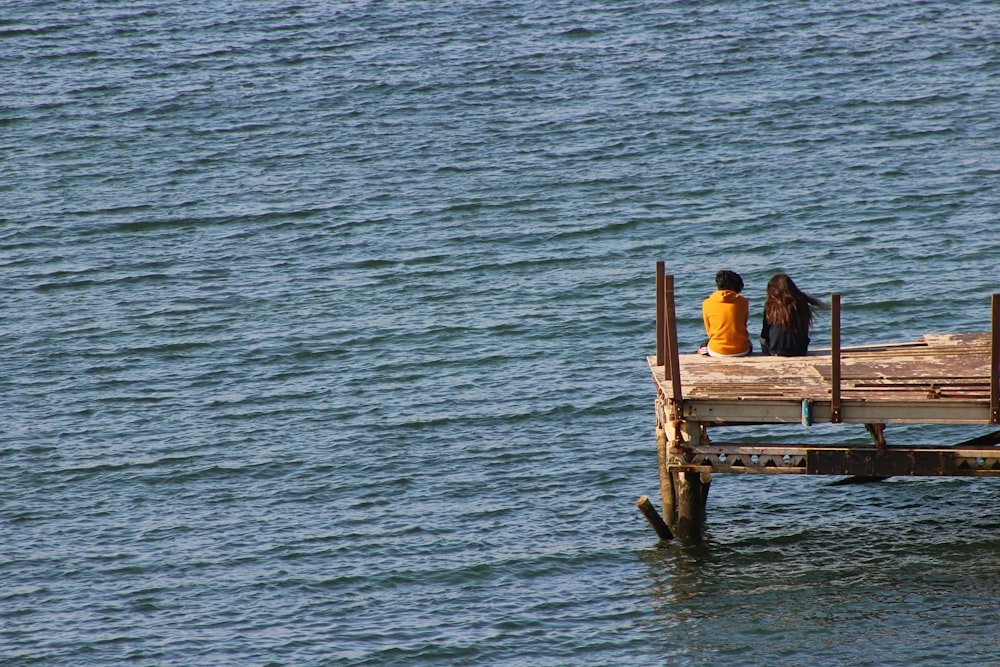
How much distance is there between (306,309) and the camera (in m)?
29.4

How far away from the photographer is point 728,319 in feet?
55.9

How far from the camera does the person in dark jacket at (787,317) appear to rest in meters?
16.6

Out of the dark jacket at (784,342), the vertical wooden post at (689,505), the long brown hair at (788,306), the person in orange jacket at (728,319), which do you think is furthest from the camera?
the vertical wooden post at (689,505)

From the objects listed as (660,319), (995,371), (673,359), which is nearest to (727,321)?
(660,319)

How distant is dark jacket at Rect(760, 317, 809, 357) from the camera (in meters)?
16.8

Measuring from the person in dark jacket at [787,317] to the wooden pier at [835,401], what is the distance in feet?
0.57

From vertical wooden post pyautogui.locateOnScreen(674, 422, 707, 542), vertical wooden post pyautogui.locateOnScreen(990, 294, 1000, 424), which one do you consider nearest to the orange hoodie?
vertical wooden post pyautogui.locateOnScreen(674, 422, 707, 542)

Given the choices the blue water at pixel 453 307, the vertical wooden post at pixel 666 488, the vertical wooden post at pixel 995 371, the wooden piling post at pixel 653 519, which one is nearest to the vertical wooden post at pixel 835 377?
the vertical wooden post at pixel 995 371

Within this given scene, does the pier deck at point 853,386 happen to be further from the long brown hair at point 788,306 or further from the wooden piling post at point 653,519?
the wooden piling post at point 653,519

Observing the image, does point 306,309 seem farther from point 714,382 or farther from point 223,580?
point 714,382

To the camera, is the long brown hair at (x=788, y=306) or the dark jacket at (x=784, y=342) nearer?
the long brown hair at (x=788, y=306)

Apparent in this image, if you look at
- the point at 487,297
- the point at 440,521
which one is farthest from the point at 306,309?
the point at 440,521

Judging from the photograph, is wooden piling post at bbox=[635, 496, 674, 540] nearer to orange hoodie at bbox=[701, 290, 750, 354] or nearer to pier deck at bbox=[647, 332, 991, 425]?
pier deck at bbox=[647, 332, 991, 425]

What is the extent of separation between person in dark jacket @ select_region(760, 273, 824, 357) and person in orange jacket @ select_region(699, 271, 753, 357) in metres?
0.33
